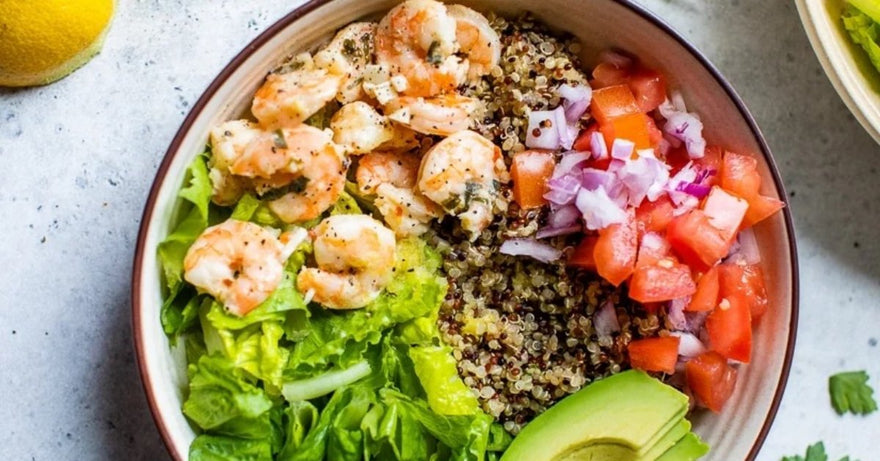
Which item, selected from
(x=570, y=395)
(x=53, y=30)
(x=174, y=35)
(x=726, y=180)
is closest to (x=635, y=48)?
(x=726, y=180)

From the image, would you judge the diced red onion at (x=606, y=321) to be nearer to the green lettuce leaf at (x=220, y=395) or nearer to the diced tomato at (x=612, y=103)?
the diced tomato at (x=612, y=103)

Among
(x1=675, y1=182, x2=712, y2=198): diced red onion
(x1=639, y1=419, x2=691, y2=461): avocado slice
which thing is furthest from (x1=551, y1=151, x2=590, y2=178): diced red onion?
(x1=639, y1=419, x2=691, y2=461): avocado slice

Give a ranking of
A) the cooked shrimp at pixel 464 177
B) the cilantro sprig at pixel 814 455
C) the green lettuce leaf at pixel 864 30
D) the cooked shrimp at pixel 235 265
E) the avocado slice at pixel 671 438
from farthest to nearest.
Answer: the cilantro sprig at pixel 814 455 → the green lettuce leaf at pixel 864 30 → the avocado slice at pixel 671 438 → the cooked shrimp at pixel 464 177 → the cooked shrimp at pixel 235 265

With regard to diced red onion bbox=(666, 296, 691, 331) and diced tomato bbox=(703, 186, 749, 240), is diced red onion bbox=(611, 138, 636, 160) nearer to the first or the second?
diced tomato bbox=(703, 186, 749, 240)

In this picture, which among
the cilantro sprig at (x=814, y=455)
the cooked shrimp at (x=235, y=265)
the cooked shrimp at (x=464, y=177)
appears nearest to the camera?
the cooked shrimp at (x=235, y=265)

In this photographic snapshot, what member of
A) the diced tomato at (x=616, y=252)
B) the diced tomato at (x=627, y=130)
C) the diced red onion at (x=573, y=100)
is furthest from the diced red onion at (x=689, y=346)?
the diced red onion at (x=573, y=100)

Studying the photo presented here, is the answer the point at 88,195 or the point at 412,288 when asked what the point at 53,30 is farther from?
the point at 412,288

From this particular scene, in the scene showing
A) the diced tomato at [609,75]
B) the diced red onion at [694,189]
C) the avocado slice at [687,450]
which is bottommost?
the avocado slice at [687,450]
